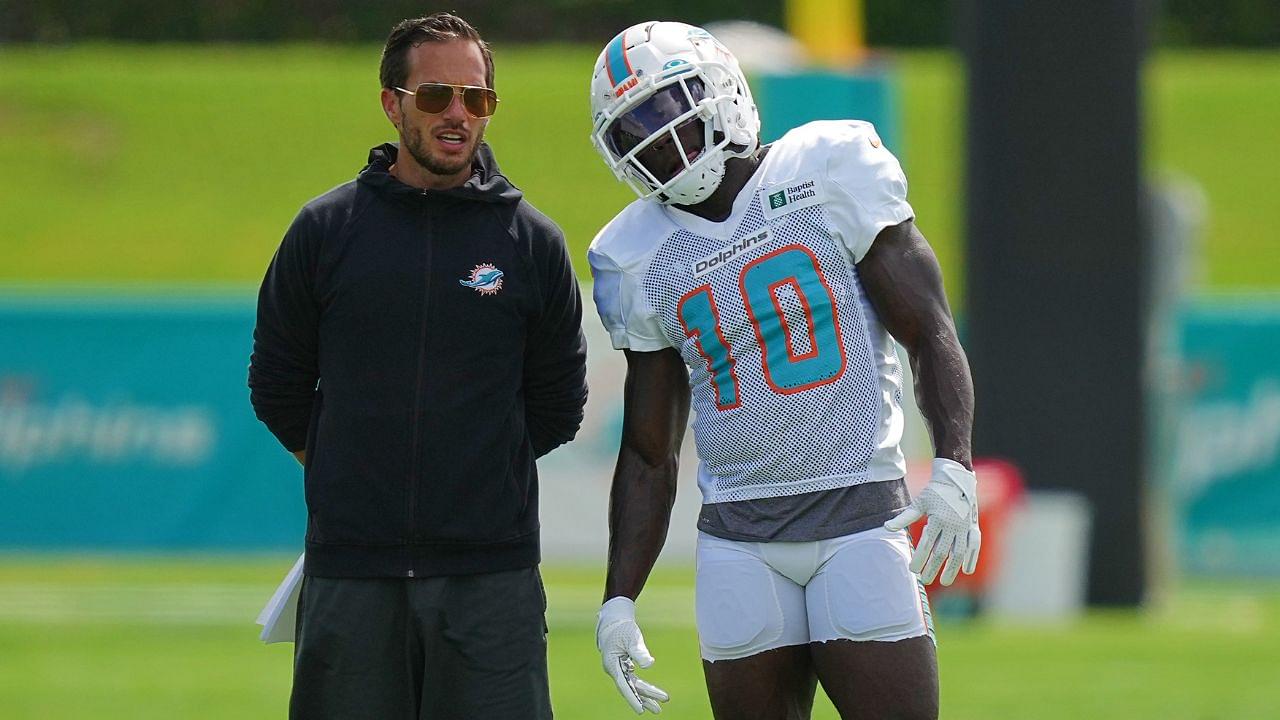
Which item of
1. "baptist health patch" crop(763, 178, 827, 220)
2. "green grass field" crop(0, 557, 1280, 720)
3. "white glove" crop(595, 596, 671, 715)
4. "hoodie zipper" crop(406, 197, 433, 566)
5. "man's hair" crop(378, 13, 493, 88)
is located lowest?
"green grass field" crop(0, 557, 1280, 720)

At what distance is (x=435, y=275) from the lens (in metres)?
4.55

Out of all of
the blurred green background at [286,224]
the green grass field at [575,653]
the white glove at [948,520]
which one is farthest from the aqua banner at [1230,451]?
the white glove at [948,520]

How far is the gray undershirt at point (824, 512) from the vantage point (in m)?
4.54

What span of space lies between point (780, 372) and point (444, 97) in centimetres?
96

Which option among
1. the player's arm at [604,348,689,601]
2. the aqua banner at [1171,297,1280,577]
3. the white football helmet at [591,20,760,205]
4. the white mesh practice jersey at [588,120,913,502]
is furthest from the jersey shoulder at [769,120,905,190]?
the aqua banner at [1171,297,1280,577]

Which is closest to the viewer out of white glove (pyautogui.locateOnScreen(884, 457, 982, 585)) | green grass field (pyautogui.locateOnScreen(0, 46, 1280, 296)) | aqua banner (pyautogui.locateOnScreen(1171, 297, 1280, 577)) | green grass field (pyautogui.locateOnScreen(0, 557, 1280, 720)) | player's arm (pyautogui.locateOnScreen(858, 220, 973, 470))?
white glove (pyautogui.locateOnScreen(884, 457, 982, 585))

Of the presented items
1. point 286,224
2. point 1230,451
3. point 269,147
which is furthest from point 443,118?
point 269,147

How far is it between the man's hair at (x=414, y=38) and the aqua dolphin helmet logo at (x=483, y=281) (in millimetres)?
428

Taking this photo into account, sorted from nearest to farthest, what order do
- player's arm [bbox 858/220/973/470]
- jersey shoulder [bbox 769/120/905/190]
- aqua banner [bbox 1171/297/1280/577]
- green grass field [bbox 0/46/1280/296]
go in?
player's arm [bbox 858/220/973/470] → jersey shoulder [bbox 769/120/905/190] → aqua banner [bbox 1171/297/1280/577] → green grass field [bbox 0/46/1280/296]

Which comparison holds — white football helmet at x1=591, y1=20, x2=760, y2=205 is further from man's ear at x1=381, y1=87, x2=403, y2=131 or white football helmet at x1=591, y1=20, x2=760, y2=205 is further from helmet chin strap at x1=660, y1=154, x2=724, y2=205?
man's ear at x1=381, y1=87, x2=403, y2=131

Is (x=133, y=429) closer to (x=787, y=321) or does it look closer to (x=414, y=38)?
(x=414, y=38)

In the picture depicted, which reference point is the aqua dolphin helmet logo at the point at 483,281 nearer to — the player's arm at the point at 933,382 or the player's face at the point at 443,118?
the player's face at the point at 443,118

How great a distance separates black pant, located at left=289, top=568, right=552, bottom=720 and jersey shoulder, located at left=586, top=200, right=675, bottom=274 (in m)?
0.77

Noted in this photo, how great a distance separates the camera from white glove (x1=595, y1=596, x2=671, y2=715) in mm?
4621
